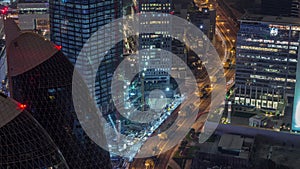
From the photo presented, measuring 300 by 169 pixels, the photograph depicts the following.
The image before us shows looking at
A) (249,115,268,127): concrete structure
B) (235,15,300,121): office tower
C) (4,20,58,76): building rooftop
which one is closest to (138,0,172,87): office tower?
(235,15,300,121): office tower

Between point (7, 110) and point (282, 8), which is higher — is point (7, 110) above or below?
above

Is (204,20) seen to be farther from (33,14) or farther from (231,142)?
(231,142)

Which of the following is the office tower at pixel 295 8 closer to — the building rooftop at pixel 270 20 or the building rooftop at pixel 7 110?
the building rooftop at pixel 270 20

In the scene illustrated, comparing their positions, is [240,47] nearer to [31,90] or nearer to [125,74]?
[125,74]

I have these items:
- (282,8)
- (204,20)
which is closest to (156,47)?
(204,20)

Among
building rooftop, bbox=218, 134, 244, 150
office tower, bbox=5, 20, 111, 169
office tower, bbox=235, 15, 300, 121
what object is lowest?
building rooftop, bbox=218, 134, 244, 150

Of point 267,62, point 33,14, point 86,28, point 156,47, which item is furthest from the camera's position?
point 33,14

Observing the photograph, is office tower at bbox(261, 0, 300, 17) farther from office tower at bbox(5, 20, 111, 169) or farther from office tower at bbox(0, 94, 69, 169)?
office tower at bbox(0, 94, 69, 169)
